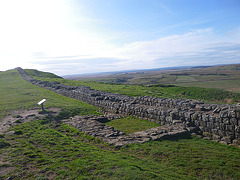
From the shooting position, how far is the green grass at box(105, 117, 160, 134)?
48.2 ft

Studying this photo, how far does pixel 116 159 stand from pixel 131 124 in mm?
7614

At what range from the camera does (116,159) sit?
28.0 ft

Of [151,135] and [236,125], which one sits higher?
[236,125]

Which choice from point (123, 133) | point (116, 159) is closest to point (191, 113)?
point (123, 133)

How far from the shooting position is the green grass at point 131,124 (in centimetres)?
1469

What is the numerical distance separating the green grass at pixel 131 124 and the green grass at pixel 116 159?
11.0 feet

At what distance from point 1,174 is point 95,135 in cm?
622

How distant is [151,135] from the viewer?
40.5 feet

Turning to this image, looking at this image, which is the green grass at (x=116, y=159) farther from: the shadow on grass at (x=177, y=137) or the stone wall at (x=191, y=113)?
the stone wall at (x=191, y=113)

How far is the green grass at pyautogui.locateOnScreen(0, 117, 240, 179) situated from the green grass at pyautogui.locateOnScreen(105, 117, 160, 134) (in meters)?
3.34

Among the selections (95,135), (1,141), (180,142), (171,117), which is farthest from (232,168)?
(1,141)

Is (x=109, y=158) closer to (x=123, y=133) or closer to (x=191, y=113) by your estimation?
(x=123, y=133)

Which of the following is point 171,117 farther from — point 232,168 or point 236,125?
point 232,168

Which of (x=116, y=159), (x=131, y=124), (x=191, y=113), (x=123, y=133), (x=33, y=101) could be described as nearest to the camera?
(x=116, y=159)
